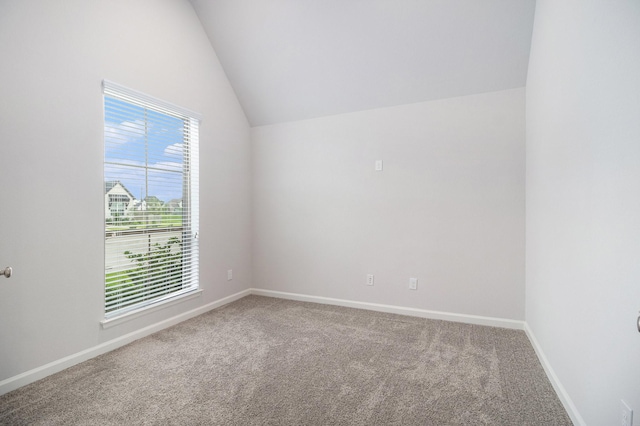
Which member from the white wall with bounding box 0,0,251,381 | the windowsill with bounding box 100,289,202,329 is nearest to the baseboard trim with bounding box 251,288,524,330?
the windowsill with bounding box 100,289,202,329

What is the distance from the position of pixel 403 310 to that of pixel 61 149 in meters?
3.37

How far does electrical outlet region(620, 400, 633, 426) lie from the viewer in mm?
1198

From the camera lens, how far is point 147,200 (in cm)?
298

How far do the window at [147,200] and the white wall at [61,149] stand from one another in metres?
0.11

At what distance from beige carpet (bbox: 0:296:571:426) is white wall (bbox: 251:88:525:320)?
1.95 feet

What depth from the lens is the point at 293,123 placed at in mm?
4055

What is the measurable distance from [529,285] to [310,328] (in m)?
2.03

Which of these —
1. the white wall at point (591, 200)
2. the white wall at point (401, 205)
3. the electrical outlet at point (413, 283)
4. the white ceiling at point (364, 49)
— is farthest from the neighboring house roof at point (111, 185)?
the white wall at point (591, 200)

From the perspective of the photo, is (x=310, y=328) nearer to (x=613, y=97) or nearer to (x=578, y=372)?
(x=578, y=372)

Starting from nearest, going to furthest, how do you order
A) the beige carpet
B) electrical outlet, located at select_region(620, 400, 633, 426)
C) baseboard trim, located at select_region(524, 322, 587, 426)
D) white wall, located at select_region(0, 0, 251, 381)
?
electrical outlet, located at select_region(620, 400, 633, 426) < baseboard trim, located at select_region(524, 322, 587, 426) < the beige carpet < white wall, located at select_region(0, 0, 251, 381)

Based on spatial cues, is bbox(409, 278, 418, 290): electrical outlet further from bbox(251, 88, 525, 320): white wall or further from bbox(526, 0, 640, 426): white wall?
bbox(526, 0, 640, 426): white wall

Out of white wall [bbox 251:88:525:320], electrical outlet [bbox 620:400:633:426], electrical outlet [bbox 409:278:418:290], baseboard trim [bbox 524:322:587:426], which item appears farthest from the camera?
electrical outlet [bbox 409:278:418:290]

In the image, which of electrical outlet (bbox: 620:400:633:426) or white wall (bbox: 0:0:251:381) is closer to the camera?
electrical outlet (bbox: 620:400:633:426)

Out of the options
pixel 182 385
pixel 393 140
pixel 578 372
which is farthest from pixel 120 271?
pixel 578 372
